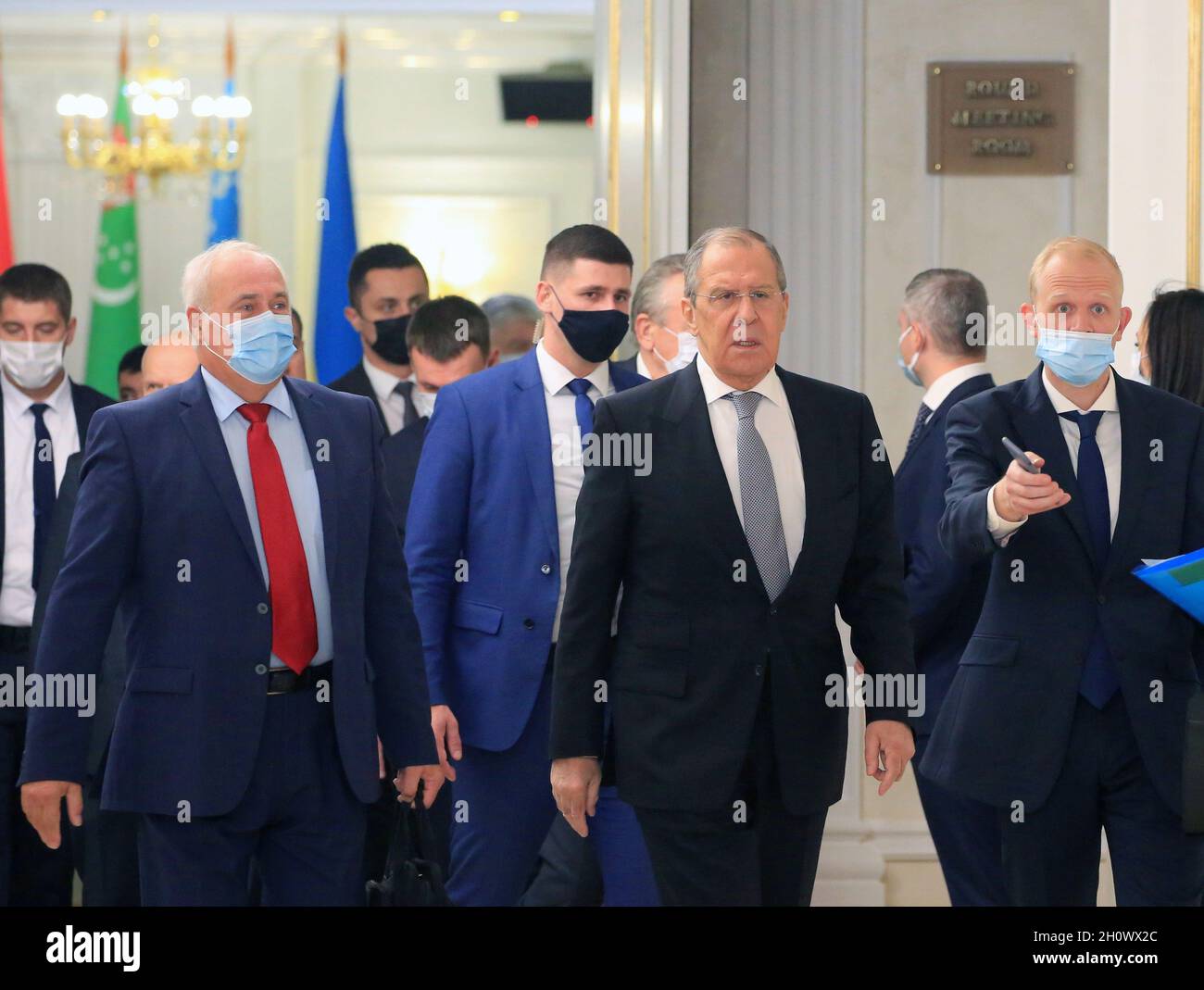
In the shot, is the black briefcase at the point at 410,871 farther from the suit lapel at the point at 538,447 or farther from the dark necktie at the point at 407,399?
the dark necktie at the point at 407,399

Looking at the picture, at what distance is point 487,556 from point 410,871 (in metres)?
0.74

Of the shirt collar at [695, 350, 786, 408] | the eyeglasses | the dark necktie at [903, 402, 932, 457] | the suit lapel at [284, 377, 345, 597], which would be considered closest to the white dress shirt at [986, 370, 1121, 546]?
the shirt collar at [695, 350, 786, 408]

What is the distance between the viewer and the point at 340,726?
10.2 feet

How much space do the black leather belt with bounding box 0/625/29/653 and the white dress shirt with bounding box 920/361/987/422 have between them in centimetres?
Answer: 236

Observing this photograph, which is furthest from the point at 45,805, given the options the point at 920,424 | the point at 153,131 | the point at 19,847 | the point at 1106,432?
the point at 153,131

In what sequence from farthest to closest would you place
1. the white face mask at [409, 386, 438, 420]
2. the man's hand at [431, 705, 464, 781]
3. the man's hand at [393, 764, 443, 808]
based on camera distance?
the white face mask at [409, 386, 438, 420], the man's hand at [431, 705, 464, 781], the man's hand at [393, 764, 443, 808]

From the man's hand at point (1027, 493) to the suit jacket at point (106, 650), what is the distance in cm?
222

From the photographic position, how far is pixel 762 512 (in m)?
3.10

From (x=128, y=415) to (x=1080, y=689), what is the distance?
182cm

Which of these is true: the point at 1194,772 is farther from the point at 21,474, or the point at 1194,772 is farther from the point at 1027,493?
→ the point at 21,474

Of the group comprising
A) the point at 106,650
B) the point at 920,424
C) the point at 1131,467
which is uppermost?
the point at 920,424

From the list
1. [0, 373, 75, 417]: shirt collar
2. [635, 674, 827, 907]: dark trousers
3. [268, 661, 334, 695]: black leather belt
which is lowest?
[635, 674, 827, 907]: dark trousers

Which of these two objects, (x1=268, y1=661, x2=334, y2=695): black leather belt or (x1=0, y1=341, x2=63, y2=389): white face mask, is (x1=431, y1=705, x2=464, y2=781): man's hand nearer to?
(x1=268, y1=661, x2=334, y2=695): black leather belt

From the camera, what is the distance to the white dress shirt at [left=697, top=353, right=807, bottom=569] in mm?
3121
